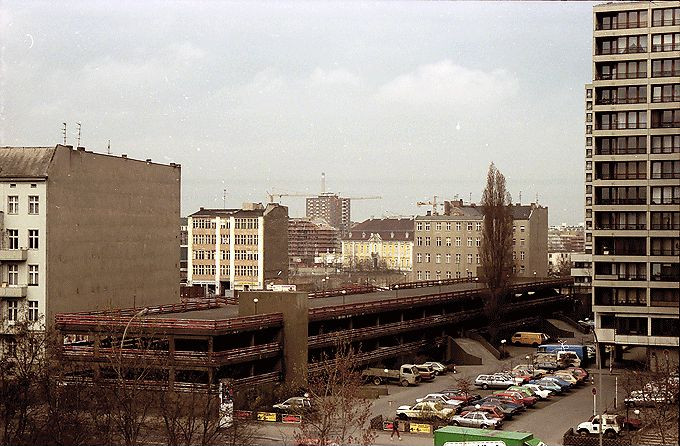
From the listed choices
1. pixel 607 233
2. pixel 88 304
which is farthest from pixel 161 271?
pixel 607 233

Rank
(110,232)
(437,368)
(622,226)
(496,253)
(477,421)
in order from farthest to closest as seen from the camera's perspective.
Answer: (496,253) < (110,232) < (437,368) < (622,226) < (477,421)

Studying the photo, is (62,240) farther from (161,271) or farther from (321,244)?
(321,244)

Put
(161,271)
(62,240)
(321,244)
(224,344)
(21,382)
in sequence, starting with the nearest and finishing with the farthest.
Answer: (21,382)
(224,344)
(62,240)
(161,271)
(321,244)

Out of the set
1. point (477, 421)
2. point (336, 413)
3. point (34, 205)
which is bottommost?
point (477, 421)

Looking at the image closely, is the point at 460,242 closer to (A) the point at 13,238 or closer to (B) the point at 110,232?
(B) the point at 110,232

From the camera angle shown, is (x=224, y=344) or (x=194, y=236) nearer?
(x=224, y=344)

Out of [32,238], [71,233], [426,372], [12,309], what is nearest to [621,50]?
[426,372]
